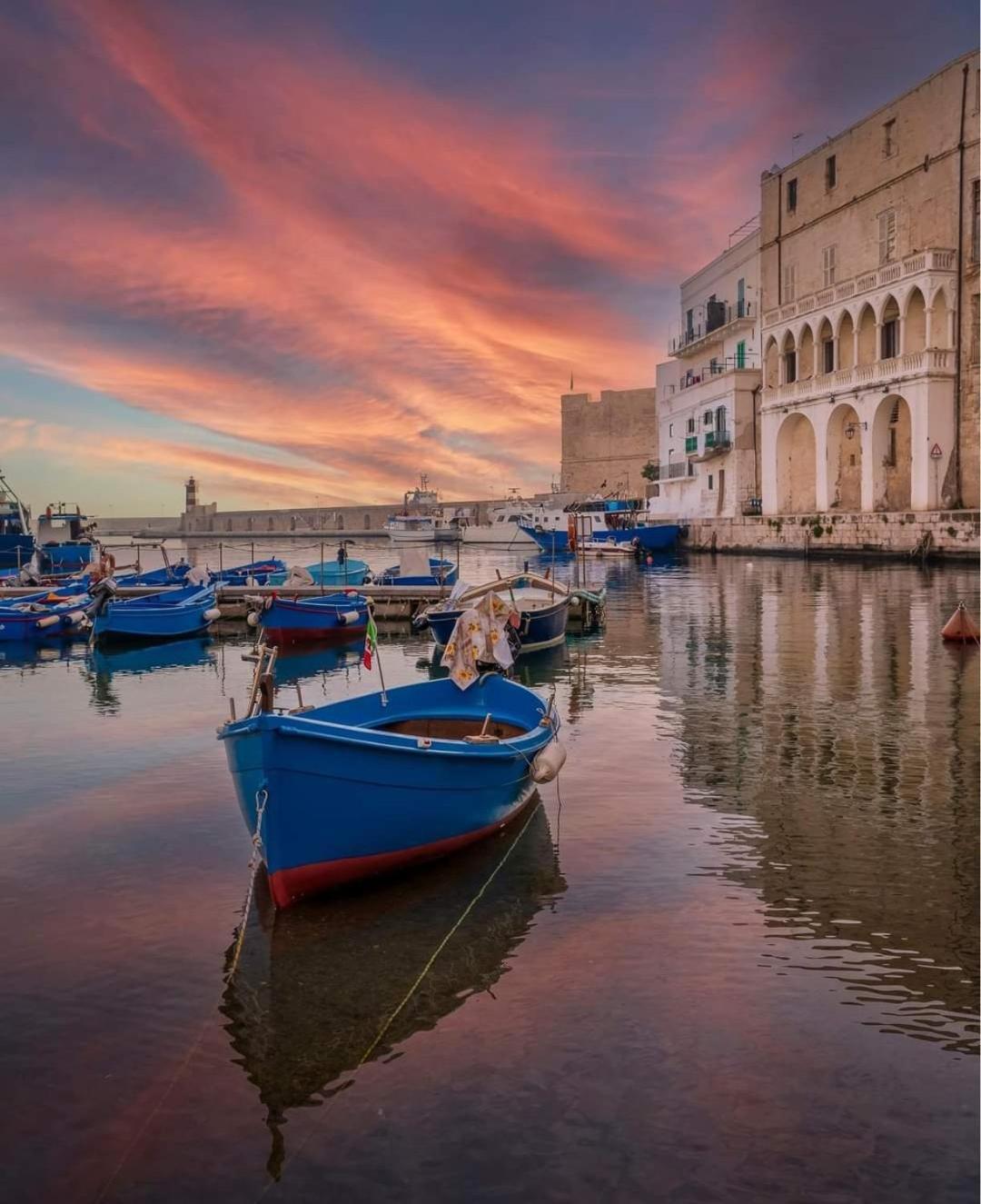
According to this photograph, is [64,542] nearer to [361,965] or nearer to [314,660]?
[314,660]

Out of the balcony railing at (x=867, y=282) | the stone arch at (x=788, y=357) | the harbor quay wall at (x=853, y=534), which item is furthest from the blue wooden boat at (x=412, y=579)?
the stone arch at (x=788, y=357)

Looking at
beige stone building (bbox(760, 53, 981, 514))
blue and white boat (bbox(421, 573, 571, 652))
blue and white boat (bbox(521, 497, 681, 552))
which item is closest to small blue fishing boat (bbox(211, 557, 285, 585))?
blue and white boat (bbox(421, 573, 571, 652))

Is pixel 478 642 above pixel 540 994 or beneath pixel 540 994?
above

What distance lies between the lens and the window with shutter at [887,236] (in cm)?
4266

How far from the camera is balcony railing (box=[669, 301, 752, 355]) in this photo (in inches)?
2232

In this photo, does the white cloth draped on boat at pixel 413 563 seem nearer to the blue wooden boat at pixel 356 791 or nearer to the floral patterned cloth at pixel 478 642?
the floral patterned cloth at pixel 478 642

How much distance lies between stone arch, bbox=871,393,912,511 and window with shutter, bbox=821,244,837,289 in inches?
302

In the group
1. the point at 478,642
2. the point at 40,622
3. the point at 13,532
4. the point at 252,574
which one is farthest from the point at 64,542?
the point at 478,642

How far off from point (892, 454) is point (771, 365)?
30.5 feet

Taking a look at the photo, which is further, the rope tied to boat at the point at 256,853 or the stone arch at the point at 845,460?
the stone arch at the point at 845,460

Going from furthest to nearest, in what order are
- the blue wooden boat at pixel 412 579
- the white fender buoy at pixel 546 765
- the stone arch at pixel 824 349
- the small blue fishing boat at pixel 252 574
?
the stone arch at pixel 824 349
the small blue fishing boat at pixel 252 574
the blue wooden boat at pixel 412 579
the white fender buoy at pixel 546 765

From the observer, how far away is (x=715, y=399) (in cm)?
5700

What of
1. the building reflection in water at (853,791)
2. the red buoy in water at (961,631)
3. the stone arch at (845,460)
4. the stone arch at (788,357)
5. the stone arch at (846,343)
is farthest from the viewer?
the stone arch at (788,357)

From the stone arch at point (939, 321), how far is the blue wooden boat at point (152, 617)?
2899cm
